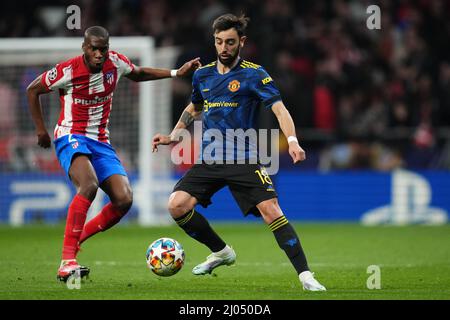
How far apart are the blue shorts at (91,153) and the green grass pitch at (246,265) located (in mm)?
959

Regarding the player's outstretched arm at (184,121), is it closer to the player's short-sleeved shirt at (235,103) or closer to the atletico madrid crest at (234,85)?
the player's short-sleeved shirt at (235,103)

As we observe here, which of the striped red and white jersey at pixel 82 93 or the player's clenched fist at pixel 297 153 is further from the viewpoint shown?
the striped red and white jersey at pixel 82 93

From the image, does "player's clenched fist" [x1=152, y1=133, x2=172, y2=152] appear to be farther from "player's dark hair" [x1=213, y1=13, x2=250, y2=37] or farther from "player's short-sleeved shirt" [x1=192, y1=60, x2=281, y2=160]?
"player's dark hair" [x1=213, y1=13, x2=250, y2=37]

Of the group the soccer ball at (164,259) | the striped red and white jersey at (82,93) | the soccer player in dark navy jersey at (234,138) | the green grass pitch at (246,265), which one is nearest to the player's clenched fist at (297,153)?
the soccer player in dark navy jersey at (234,138)

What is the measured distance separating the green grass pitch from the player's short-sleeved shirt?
3.85ft

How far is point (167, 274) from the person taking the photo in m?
7.90

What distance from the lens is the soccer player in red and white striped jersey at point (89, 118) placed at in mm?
8172

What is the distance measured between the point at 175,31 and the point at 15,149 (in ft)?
15.6

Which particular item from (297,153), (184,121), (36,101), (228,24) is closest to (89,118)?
(36,101)

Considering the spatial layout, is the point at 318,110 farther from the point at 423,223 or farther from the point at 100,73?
the point at 100,73

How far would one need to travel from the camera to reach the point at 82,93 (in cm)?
844
